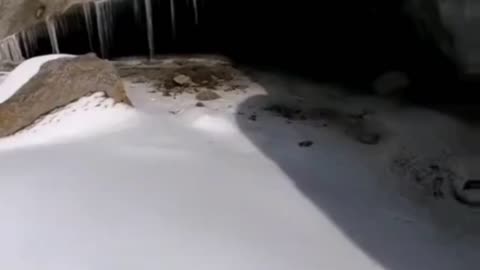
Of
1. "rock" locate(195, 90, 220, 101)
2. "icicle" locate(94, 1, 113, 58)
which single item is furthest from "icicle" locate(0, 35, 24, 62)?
"rock" locate(195, 90, 220, 101)

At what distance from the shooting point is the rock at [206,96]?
537 cm

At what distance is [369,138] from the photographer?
15.2ft

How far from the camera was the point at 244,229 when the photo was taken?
3299mm

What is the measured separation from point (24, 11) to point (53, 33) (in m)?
0.33

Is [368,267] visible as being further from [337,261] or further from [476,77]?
[476,77]

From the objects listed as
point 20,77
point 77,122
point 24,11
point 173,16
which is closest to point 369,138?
point 77,122

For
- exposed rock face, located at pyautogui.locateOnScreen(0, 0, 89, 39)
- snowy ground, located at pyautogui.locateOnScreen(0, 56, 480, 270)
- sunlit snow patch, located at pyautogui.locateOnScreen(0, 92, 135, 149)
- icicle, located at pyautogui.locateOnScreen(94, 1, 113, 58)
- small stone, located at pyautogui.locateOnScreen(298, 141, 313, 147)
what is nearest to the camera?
snowy ground, located at pyautogui.locateOnScreen(0, 56, 480, 270)

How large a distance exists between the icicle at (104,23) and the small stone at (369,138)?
320 centimetres

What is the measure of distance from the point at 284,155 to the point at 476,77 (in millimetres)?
2163

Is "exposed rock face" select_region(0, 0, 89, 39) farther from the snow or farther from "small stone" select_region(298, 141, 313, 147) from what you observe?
"small stone" select_region(298, 141, 313, 147)

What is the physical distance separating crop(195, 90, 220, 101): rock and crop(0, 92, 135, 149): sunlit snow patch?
770 millimetres

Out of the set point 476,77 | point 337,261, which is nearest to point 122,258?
point 337,261

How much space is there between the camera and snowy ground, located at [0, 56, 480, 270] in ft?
10.2

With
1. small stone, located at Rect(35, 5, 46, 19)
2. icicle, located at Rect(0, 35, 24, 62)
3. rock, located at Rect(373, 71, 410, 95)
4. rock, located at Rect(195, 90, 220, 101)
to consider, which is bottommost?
icicle, located at Rect(0, 35, 24, 62)
